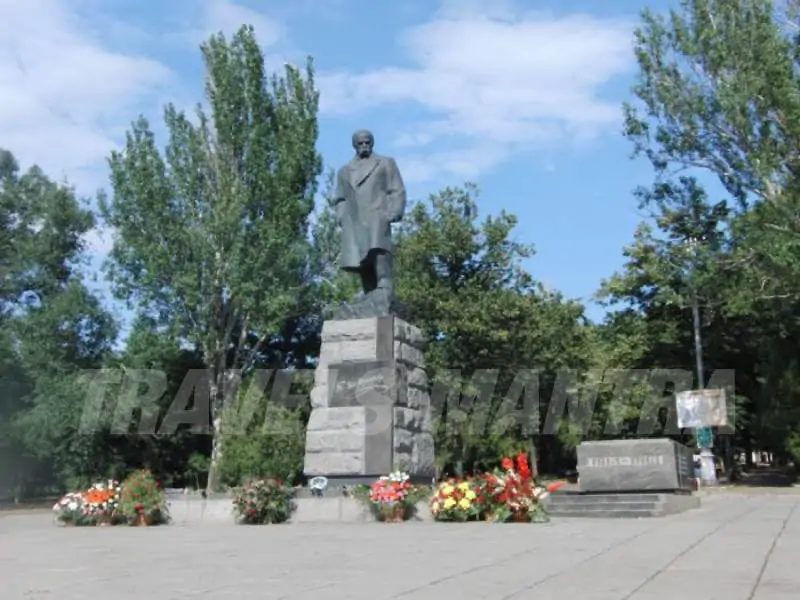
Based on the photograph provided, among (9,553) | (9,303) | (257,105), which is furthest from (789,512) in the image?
(9,303)

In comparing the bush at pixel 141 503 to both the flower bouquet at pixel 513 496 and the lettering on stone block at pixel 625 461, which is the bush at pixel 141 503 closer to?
the flower bouquet at pixel 513 496

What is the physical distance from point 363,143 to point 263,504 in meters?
5.58

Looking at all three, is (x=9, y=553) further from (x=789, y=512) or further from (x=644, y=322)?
(x=644, y=322)

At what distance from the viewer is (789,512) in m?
14.4

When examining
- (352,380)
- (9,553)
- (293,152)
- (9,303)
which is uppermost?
(293,152)

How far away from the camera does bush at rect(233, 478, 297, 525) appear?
12.6 meters

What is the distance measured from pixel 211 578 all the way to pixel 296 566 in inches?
33.5

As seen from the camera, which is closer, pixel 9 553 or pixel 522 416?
pixel 9 553

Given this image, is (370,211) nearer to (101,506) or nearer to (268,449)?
(101,506)

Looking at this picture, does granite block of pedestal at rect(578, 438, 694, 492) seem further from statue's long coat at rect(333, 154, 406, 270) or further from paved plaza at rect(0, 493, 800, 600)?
statue's long coat at rect(333, 154, 406, 270)

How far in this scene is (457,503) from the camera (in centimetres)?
1194

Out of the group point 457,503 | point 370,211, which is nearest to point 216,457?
point 370,211

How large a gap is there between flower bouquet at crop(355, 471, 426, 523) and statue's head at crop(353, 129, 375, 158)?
5014 mm

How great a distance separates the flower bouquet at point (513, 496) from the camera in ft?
38.3
